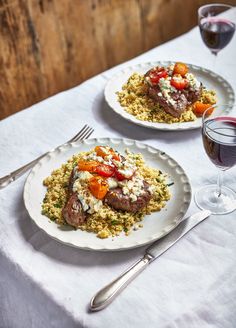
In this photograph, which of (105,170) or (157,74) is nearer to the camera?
(105,170)

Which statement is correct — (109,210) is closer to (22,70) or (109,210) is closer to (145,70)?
(145,70)

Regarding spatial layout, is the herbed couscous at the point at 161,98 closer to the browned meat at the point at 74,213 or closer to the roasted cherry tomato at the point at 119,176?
the roasted cherry tomato at the point at 119,176

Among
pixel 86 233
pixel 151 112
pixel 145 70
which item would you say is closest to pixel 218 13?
pixel 145 70

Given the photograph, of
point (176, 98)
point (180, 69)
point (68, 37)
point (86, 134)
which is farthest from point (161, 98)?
point (68, 37)

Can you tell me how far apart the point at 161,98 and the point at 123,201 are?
0.50m

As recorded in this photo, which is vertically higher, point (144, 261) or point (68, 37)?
point (144, 261)

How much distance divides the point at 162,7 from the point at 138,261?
2.17 metres

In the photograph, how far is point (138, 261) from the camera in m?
1.07

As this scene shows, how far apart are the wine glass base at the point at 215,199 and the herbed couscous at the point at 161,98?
0.32 m

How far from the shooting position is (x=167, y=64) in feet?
5.90

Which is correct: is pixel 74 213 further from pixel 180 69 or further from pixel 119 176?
pixel 180 69

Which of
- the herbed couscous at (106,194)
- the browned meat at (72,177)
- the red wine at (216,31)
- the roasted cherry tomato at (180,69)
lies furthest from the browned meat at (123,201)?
the red wine at (216,31)

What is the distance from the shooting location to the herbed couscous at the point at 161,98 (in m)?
1.53

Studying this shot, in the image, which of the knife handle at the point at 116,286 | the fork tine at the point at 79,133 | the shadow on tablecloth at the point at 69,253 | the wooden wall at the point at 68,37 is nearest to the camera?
the knife handle at the point at 116,286
